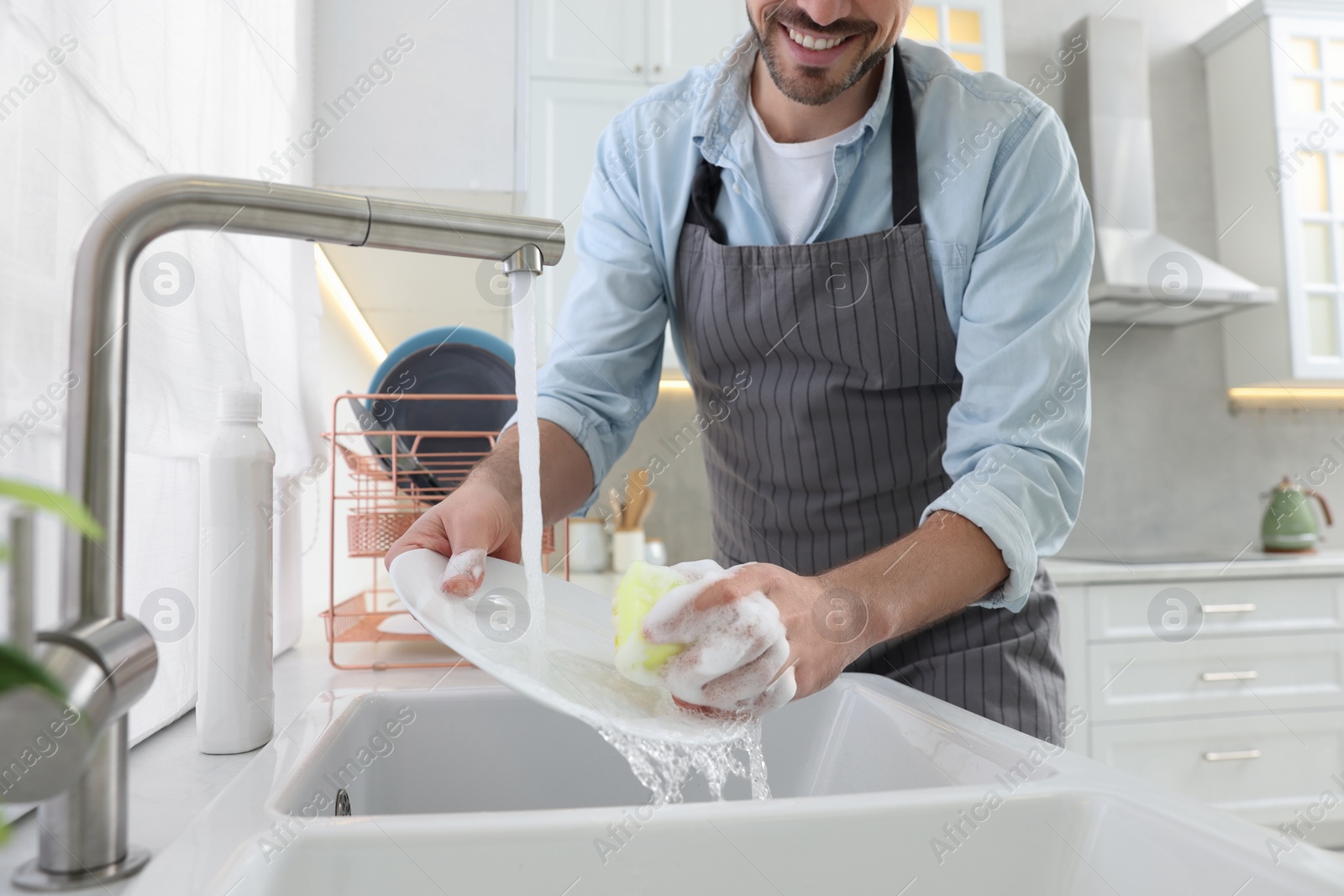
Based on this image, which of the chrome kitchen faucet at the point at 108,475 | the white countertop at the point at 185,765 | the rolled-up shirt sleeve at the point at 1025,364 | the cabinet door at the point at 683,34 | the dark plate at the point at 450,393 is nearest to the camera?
the chrome kitchen faucet at the point at 108,475

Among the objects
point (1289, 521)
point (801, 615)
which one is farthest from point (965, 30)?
→ point (801, 615)

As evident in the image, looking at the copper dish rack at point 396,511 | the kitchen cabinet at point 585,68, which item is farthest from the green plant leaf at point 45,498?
the kitchen cabinet at point 585,68

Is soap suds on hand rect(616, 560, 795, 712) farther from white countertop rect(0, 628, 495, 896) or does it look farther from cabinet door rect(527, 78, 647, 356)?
cabinet door rect(527, 78, 647, 356)

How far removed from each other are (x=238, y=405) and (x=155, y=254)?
191 millimetres

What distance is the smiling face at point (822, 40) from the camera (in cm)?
90

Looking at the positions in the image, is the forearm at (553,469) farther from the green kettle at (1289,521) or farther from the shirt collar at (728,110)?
the green kettle at (1289,521)

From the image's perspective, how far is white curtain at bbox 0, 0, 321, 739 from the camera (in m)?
0.52

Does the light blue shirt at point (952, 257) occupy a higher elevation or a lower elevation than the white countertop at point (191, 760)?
higher

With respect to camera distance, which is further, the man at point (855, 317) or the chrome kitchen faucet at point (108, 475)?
the man at point (855, 317)

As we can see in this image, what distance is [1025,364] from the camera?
819 millimetres

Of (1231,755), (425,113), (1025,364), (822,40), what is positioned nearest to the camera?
(1025,364)

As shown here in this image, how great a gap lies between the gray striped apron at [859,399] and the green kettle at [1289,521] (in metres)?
1.80

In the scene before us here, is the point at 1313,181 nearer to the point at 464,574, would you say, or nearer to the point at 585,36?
the point at 585,36

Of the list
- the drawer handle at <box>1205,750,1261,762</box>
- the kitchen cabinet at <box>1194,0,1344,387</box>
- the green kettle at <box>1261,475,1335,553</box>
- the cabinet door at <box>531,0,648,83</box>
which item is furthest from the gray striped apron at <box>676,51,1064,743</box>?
the kitchen cabinet at <box>1194,0,1344,387</box>
